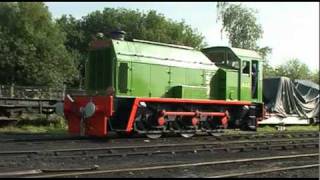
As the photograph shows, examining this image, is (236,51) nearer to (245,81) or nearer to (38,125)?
(245,81)

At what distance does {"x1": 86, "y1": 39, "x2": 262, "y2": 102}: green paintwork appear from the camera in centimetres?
1716

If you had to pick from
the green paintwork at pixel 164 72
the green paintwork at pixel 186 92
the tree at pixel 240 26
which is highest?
the tree at pixel 240 26

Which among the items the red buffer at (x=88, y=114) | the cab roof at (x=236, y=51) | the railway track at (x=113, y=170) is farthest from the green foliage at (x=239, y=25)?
the railway track at (x=113, y=170)

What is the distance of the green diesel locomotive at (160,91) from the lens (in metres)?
16.8

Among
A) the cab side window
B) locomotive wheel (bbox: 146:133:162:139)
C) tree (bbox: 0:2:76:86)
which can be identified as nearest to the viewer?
locomotive wheel (bbox: 146:133:162:139)

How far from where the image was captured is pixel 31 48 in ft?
156

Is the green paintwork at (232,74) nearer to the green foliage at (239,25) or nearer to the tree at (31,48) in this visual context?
the tree at (31,48)

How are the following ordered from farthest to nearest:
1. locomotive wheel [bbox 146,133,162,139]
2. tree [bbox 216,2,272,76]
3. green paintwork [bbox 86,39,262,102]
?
tree [bbox 216,2,272,76]
locomotive wheel [bbox 146,133,162,139]
green paintwork [bbox 86,39,262,102]

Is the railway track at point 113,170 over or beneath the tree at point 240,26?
beneath

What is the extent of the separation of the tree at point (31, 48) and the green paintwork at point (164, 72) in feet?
93.4

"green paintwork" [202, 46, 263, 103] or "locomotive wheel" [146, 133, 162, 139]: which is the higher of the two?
"green paintwork" [202, 46, 263, 103]

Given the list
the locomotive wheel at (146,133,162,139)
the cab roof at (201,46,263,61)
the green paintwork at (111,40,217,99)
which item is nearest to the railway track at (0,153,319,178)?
the locomotive wheel at (146,133,162,139)

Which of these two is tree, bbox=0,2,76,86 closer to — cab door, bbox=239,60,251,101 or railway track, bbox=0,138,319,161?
cab door, bbox=239,60,251,101

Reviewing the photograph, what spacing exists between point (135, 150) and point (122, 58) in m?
4.54
